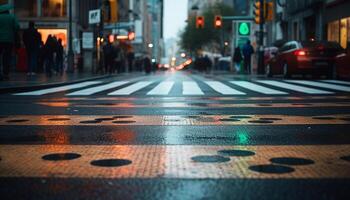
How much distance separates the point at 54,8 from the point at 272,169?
4193cm

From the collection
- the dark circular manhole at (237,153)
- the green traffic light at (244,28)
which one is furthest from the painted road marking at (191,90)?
the green traffic light at (244,28)

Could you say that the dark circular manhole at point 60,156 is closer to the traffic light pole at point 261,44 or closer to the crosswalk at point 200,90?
the crosswalk at point 200,90

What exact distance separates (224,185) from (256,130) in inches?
98.3

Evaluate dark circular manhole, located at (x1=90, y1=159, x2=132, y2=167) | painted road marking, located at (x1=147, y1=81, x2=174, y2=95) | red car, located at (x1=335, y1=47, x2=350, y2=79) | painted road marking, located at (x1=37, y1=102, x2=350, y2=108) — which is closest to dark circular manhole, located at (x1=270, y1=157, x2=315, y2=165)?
dark circular manhole, located at (x1=90, y1=159, x2=132, y2=167)

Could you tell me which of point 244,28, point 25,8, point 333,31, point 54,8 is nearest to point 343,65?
point 333,31

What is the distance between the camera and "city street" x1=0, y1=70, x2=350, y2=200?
3.31 m

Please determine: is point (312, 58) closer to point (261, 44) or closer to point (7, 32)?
point (7, 32)

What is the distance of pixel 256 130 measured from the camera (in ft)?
19.1

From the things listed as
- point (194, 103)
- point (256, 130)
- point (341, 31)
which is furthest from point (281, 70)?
point (256, 130)

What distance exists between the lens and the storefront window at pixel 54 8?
43688mm

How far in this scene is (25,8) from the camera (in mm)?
44250

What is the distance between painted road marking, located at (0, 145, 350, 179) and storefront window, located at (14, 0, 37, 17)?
135 feet

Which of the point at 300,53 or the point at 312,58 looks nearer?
the point at 312,58

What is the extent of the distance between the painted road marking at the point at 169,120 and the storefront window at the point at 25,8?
3849 centimetres
